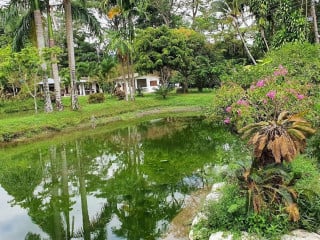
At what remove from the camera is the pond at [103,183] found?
6.88m

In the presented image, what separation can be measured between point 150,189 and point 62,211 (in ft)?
7.10

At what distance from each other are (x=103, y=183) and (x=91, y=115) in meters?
12.0

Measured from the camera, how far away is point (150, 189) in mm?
8664

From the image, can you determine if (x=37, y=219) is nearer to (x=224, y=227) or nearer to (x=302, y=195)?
(x=224, y=227)

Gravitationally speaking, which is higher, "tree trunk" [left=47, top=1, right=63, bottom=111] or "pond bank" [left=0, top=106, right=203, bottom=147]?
"tree trunk" [left=47, top=1, right=63, bottom=111]

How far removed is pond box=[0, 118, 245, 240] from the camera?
688cm

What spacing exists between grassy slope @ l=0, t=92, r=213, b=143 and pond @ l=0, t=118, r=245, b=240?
2.05 m

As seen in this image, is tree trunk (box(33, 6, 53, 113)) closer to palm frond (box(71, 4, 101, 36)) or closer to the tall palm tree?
the tall palm tree

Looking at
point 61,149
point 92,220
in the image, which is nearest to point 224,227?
point 92,220

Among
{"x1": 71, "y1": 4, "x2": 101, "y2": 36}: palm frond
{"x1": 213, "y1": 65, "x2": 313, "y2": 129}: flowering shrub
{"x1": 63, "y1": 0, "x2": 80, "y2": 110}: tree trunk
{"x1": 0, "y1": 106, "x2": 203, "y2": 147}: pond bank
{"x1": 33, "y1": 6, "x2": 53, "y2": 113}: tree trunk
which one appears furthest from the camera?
{"x1": 71, "y1": 4, "x2": 101, "y2": 36}: palm frond

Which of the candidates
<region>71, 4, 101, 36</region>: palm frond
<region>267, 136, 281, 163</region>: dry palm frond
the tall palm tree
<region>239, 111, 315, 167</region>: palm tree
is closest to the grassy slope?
the tall palm tree

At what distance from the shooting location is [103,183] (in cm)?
945

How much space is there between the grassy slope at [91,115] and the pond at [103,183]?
2.05m

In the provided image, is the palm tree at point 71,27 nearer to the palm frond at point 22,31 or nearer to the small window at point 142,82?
the palm frond at point 22,31
